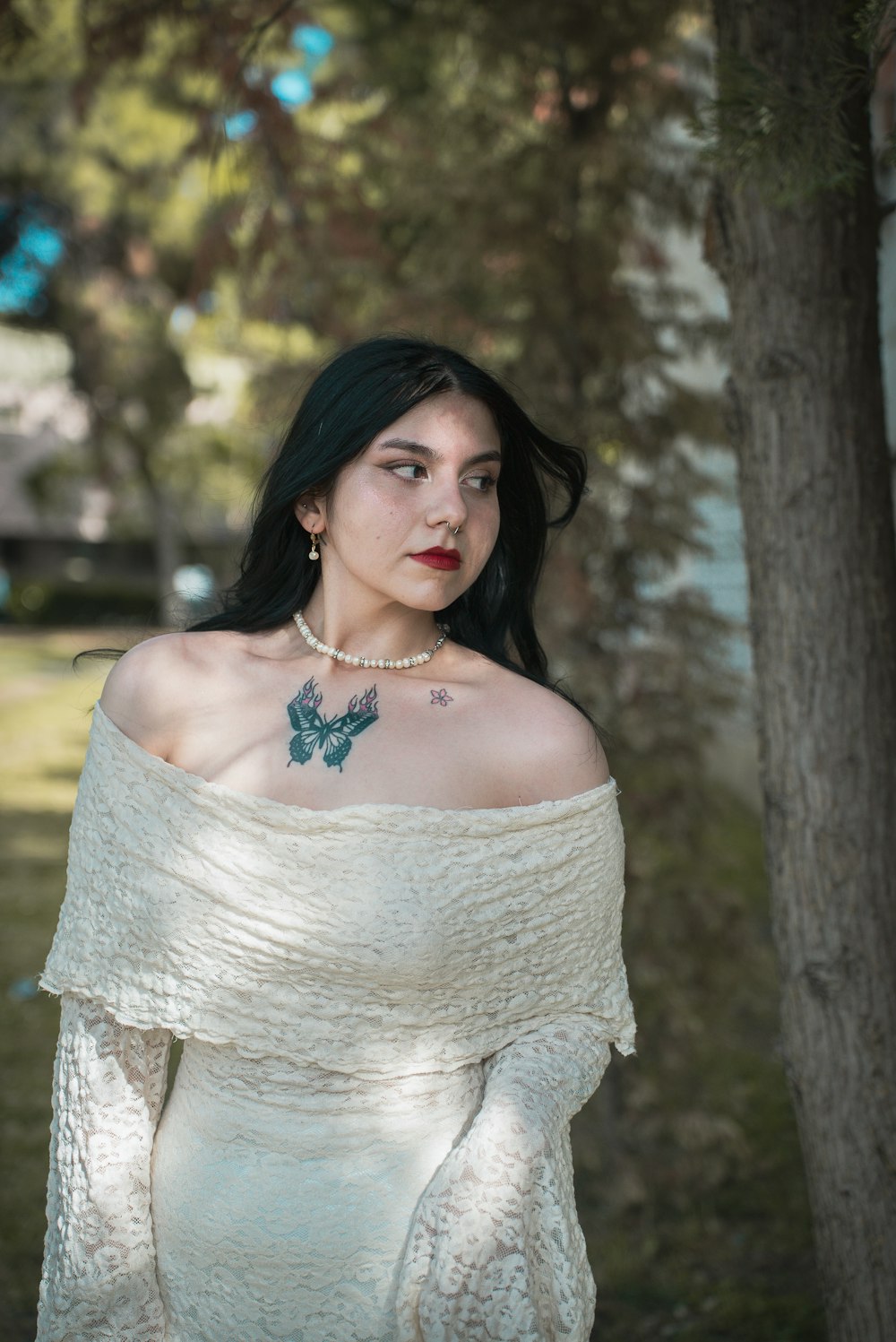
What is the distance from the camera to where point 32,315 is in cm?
2028

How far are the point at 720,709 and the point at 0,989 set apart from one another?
385 centimetres

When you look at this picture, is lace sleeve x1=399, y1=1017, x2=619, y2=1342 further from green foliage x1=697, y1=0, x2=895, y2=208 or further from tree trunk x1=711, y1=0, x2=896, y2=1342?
green foliage x1=697, y1=0, x2=895, y2=208

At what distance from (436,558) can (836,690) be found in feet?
2.87

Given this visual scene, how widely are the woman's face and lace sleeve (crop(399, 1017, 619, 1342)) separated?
76 cm

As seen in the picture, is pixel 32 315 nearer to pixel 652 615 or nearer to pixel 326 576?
pixel 652 615

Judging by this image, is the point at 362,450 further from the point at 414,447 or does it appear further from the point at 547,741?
the point at 547,741

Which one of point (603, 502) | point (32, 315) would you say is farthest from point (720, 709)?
point (32, 315)

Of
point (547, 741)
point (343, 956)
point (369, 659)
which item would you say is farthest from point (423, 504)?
point (343, 956)

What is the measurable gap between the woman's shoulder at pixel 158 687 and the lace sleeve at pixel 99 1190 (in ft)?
1.43

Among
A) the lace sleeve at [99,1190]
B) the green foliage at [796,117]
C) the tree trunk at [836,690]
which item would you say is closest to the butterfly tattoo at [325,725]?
the lace sleeve at [99,1190]

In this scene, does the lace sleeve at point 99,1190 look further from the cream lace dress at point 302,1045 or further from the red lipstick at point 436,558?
the red lipstick at point 436,558

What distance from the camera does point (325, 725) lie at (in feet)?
6.28

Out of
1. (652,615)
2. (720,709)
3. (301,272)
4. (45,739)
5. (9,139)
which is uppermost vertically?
(9,139)

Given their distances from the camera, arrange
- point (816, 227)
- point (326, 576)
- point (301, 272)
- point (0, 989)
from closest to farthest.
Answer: point (326, 576) < point (816, 227) < point (301, 272) < point (0, 989)
